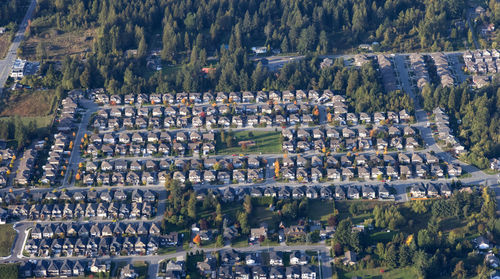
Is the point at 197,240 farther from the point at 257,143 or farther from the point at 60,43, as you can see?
the point at 60,43

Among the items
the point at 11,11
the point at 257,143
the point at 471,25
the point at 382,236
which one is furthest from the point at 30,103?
the point at 471,25

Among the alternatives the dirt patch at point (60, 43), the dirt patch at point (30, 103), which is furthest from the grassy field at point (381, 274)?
the dirt patch at point (60, 43)

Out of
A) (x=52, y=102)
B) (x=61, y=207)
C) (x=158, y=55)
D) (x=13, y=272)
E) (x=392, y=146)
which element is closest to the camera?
(x=13, y=272)

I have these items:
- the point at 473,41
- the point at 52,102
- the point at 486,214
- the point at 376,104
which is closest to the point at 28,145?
the point at 52,102

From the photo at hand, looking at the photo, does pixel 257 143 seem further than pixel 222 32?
No

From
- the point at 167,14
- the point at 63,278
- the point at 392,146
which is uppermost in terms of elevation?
the point at 167,14

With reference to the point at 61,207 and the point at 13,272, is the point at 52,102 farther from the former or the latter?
the point at 13,272
